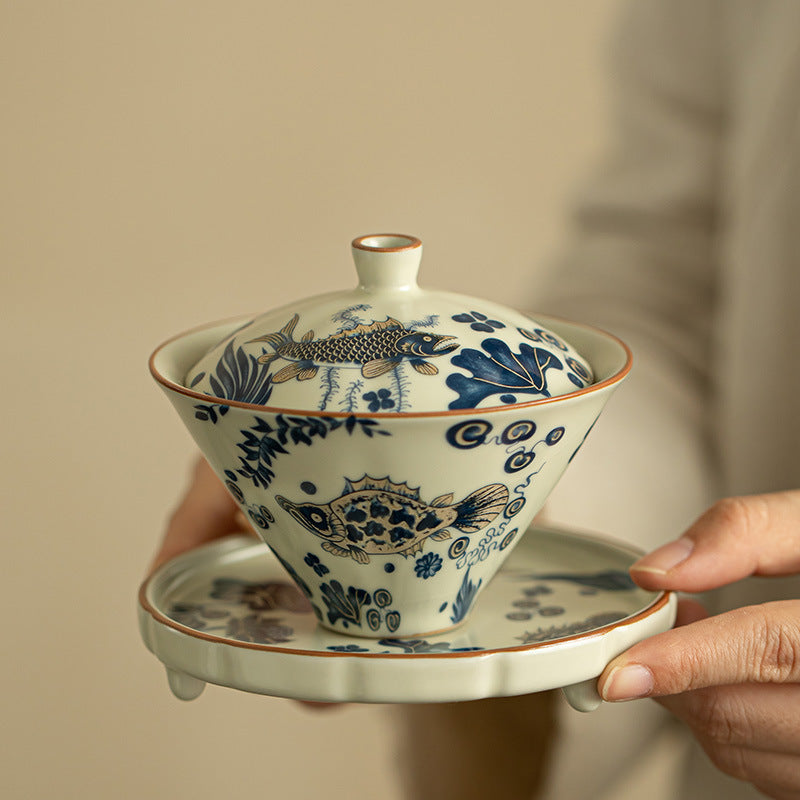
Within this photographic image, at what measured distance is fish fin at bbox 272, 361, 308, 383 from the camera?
507mm

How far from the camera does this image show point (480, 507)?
526 mm

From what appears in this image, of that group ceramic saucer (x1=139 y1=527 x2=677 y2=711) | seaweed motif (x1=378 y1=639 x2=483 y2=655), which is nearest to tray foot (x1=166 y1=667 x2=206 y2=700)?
ceramic saucer (x1=139 y1=527 x2=677 y2=711)

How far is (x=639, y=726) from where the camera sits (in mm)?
1230

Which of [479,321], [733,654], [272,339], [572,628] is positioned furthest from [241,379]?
[733,654]

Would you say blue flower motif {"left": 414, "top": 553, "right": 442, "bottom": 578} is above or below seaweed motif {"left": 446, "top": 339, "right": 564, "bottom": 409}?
below

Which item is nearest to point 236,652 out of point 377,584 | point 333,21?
point 377,584

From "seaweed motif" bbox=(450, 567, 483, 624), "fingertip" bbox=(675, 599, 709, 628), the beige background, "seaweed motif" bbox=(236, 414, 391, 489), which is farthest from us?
the beige background

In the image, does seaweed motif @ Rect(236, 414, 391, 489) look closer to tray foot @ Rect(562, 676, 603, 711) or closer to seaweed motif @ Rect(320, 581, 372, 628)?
seaweed motif @ Rect(320, 581, 372, 628)

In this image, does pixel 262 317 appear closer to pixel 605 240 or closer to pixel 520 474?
pixel 520 474

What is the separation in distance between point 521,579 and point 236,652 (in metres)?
0.24

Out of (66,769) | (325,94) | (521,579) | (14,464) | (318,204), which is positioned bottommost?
(66,769)

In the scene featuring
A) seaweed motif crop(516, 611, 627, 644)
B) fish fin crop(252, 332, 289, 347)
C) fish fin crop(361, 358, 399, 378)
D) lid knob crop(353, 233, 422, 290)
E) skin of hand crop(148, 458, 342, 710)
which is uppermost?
lid knob crop(353, 233, 422, 290)

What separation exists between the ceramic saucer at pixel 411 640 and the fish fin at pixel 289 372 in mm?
146

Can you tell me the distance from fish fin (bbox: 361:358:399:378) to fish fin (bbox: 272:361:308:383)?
1.4 inches
